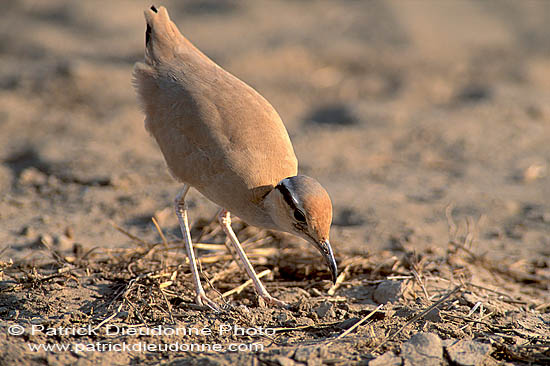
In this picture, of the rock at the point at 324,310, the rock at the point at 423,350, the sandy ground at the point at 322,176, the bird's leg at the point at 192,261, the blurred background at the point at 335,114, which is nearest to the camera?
the rock at the point at 423,350

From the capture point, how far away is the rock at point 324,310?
162 inches

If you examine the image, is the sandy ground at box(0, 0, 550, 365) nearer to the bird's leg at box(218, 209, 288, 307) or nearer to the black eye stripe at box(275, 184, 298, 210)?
the bird's leg at box(218, 209, 288, 307)

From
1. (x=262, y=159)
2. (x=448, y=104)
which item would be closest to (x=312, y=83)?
(x=448, y=104)

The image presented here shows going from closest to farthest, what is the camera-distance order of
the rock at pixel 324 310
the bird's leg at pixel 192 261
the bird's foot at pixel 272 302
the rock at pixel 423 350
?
the rock at pixel 423 350 → the rock at pixel 324 310 → the bird's leg at pixel 192 261 → the bird's foot at pixel 272 302

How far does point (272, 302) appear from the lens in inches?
173

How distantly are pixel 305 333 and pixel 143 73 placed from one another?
253 centimetres

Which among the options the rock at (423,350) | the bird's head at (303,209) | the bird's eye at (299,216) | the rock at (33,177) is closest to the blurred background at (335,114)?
the rock at (33,177)

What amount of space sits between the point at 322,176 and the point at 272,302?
11.1 feet

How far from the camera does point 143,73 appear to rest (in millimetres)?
5098

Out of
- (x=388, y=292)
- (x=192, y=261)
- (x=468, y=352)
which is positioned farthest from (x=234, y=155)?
(x=468, y=352)

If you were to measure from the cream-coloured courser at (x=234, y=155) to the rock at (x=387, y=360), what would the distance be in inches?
33.2

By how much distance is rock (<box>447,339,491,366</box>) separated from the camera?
11.3ft

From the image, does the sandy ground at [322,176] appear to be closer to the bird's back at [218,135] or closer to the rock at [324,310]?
the rock at [324,310]

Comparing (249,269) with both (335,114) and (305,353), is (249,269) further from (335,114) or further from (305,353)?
(335,114)
